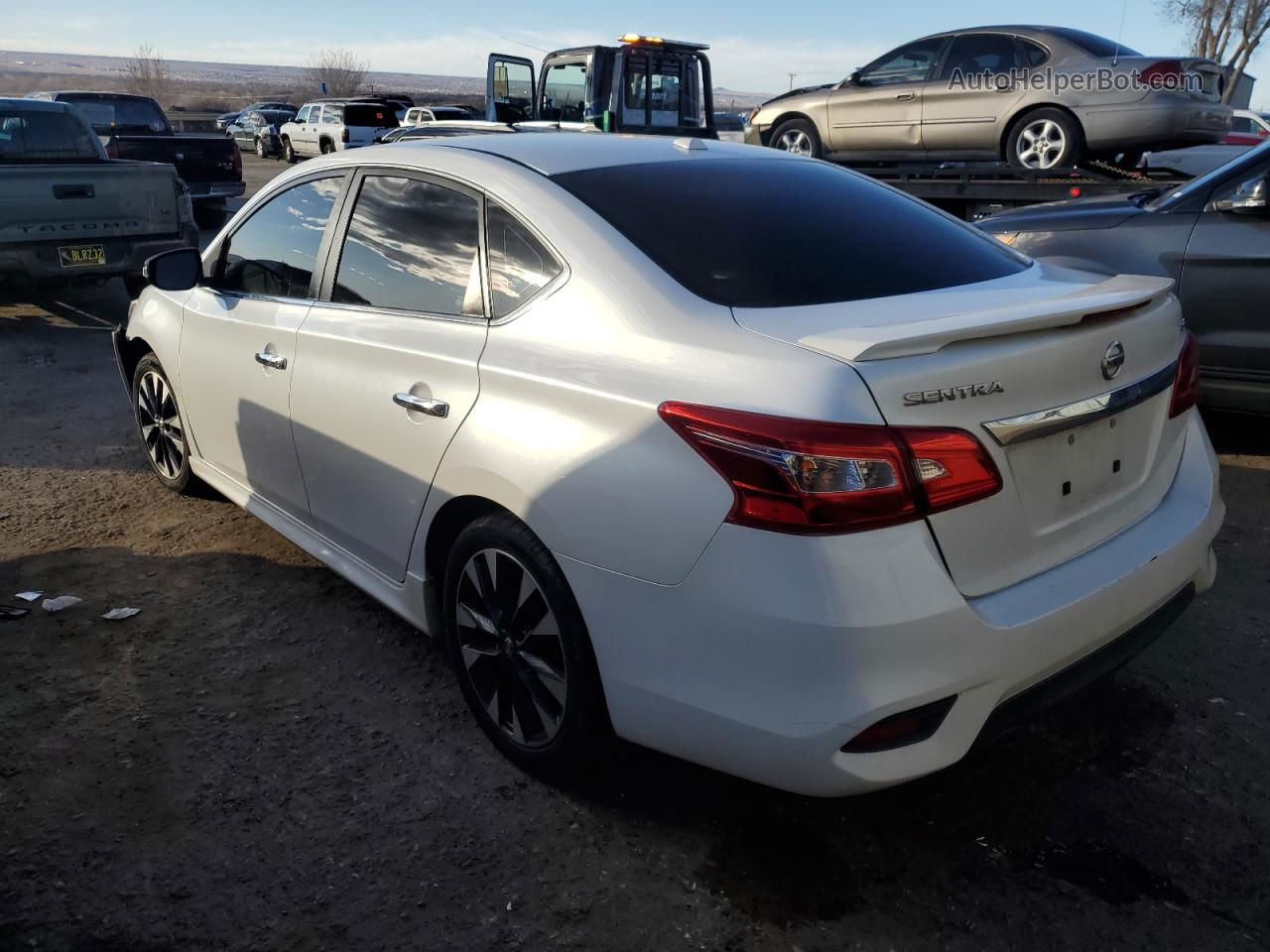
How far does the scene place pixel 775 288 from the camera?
101 inches

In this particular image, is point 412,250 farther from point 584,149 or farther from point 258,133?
point 258,133

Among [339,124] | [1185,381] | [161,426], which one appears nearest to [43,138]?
[161,426]

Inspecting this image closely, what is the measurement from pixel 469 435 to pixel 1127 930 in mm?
1878

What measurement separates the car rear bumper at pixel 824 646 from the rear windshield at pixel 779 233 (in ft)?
2.29

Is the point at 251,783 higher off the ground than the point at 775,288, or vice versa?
the point at 775,288

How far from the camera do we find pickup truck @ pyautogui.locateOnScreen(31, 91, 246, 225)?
14797 millimetres

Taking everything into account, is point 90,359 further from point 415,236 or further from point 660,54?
point 660,54

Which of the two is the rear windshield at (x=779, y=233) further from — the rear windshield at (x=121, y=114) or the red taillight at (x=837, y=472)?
the rear windshield at (x=121, y=114)

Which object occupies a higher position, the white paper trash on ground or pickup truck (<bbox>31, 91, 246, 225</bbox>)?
pickup truck (<bbox>31, 91, 246, 225</bbox>)

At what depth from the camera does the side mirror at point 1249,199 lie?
4.90 m

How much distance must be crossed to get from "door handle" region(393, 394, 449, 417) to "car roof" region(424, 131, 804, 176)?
0.71m

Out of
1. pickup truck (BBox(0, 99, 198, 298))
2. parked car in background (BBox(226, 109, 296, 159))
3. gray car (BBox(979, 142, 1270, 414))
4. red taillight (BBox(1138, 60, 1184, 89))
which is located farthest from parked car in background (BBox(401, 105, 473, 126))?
gray car (BBox(979, 142, 1270, 414))

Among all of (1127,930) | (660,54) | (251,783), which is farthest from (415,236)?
(660,54)

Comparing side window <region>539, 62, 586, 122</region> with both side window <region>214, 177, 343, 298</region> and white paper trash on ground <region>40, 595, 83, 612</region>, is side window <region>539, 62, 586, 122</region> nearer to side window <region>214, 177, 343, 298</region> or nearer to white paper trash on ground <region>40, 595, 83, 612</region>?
side window <region>214, 177, 343, 298</region>
